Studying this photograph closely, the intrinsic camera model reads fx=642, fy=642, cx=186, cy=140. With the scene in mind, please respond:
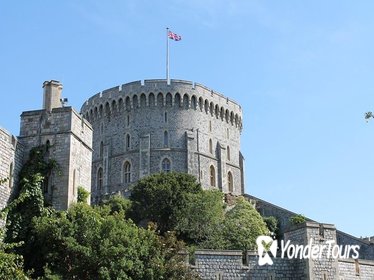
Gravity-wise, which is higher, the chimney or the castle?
the castle

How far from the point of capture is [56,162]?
939 inches

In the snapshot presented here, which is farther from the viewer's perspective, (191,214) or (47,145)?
(191,214)

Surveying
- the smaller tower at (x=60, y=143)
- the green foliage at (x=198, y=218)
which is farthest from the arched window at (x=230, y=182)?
the smaller tower at (x=60, y=143)

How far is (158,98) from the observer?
193 ft

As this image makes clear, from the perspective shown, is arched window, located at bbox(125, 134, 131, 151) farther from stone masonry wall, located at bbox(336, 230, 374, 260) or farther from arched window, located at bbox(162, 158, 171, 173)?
stone masonry wall, located at bbox(336, 230, 374, 260)

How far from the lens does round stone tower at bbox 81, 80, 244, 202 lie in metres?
57.5

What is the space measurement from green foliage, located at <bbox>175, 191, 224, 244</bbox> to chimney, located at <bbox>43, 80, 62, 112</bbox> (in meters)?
16.2

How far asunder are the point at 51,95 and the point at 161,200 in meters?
17.9

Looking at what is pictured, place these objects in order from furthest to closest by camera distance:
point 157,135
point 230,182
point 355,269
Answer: point 230,182 → point 157,135 → point 355,269

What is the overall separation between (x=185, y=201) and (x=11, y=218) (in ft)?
69.6

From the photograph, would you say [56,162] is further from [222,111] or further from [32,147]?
[222,111]

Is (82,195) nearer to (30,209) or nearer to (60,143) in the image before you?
(60,143)
